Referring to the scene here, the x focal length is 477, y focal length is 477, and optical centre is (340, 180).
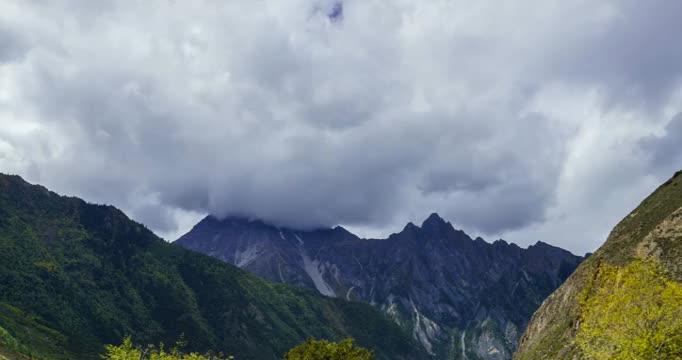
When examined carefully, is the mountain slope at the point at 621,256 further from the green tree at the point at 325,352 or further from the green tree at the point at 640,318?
the green tree at the point at 325,352

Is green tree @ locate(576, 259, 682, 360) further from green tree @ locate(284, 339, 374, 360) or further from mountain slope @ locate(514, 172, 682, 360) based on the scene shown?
green tree @ locate(284, 339, 374, 360)

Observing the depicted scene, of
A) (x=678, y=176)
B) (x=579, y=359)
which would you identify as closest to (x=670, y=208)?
(x=678, y=176)

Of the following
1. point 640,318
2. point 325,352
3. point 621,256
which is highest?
point 621,256

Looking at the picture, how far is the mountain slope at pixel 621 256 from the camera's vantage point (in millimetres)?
83125

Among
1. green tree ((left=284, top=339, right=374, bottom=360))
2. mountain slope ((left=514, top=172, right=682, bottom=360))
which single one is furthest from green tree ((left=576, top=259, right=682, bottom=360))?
green tree ((left=284, top=339, right=374, bottom=360))

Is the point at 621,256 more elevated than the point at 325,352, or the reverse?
the point at 621,256

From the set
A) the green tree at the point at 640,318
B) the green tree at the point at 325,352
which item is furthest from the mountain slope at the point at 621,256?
the green tree at the point at 325,352

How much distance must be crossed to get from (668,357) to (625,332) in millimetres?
4657

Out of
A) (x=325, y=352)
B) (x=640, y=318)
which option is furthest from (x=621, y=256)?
(x=640, y=318)

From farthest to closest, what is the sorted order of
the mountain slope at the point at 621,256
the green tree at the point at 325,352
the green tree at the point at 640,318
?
the mountain slope at the point at 621,256
the green tree at the point at 325,352
the green tree at the point at 640,318

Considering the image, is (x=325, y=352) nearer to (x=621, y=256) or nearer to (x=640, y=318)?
(x=640, y=318)

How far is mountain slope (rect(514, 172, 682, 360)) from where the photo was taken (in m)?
83.1

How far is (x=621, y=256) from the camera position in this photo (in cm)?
9788

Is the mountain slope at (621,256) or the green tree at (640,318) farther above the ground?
the mountain slope at (621,256)
